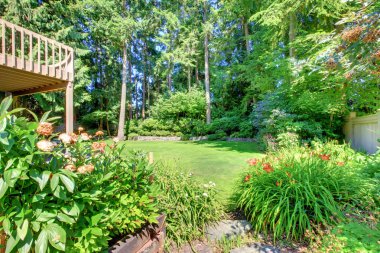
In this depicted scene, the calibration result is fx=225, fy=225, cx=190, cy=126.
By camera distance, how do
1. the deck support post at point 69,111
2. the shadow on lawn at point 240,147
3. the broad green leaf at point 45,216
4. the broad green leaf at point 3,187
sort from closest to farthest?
1. the broad green leaf at point 3,187
2. the broad green leaf at point 45,216
3. the deck support post at point 69,111
4. the shadow on lawn at point 240,147

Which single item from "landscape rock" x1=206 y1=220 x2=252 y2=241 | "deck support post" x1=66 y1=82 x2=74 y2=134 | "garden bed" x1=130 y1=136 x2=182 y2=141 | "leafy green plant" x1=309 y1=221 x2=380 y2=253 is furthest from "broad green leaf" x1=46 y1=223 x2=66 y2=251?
"garden bed" x1=130 y1=136 x2=182 y2=141

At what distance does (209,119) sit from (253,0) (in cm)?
812

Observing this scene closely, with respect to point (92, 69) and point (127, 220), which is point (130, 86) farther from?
point (127, 220)

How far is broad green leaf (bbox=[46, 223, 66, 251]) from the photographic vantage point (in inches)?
39.5

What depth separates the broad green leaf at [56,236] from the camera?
3.29ft

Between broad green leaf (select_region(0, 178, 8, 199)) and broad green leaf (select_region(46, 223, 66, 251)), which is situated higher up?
broad green leaf (select_region(0, 178, 8, 199))

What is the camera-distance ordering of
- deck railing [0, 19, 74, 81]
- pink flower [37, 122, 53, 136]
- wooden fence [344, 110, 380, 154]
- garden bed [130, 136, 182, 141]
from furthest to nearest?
garden bed [130, 136, 182, 141]
wooden fence [344, 110, 380, 154]
deck railing [0, 19, 74, 81]
pink flower [37, 122, 53, 136]

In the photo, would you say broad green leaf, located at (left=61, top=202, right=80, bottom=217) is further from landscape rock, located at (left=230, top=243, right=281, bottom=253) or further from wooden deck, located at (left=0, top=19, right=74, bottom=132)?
wooden deck, located at (left=0, top=19, right=74, bottom=132)

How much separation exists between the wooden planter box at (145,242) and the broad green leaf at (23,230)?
0.65 m

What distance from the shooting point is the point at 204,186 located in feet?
8.87

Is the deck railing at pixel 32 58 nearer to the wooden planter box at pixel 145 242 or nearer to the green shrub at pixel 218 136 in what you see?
the wooden planter box at pixel 145 242

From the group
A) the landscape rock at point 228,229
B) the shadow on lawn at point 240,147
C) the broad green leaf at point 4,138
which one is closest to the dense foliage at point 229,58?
the shadow on lawn at point 240,147

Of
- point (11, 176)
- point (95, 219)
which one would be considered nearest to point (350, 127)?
point (95, 219)

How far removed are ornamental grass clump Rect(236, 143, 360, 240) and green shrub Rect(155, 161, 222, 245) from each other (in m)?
0.41
